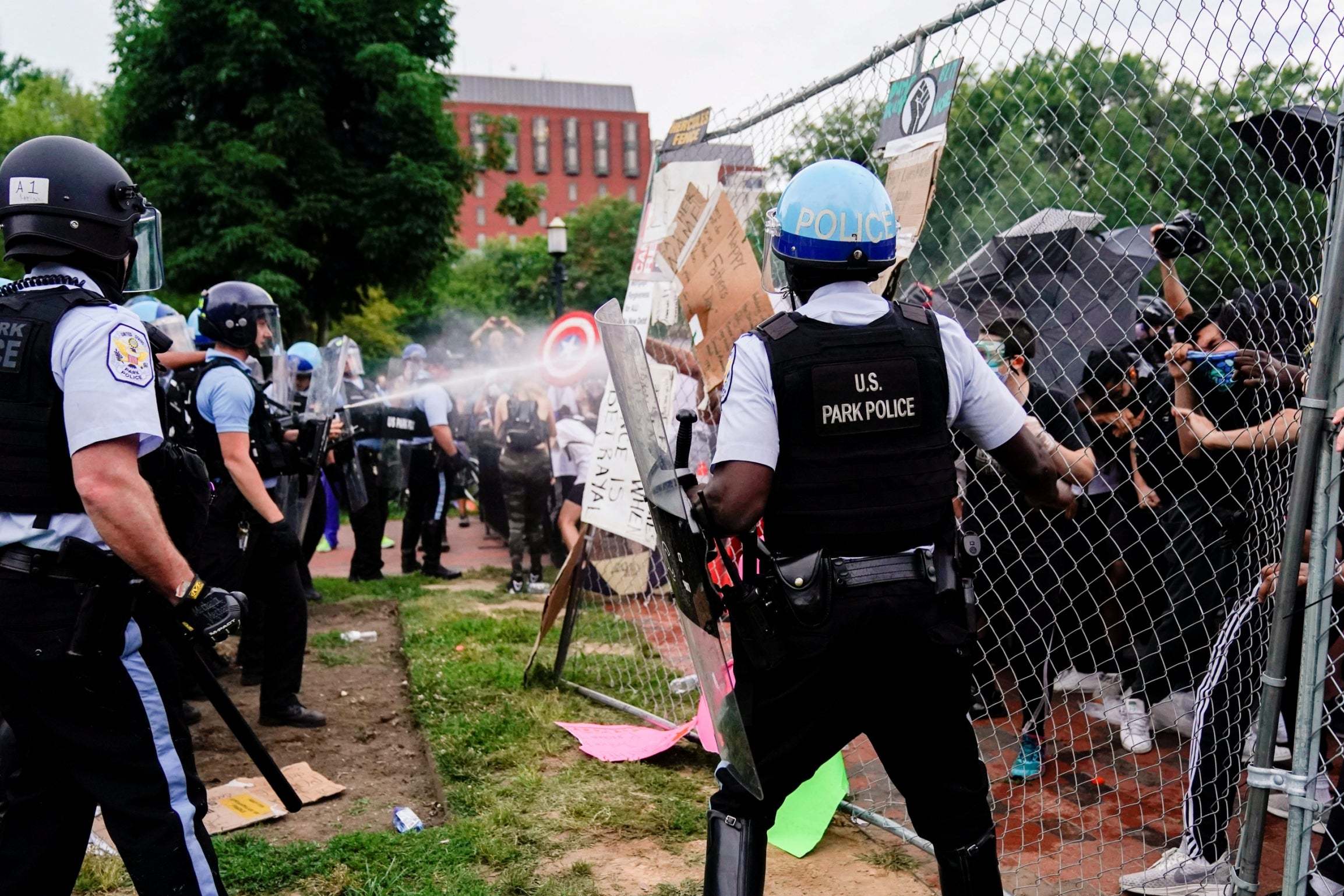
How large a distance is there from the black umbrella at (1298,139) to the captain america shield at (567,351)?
5571 mm

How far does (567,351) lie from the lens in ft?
28.5

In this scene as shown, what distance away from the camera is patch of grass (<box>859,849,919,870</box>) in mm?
3682

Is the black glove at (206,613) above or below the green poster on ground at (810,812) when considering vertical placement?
above

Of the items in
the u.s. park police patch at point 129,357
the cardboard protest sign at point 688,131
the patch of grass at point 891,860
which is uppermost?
the cardboard protest sign at point 688,131

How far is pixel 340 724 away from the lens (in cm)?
575

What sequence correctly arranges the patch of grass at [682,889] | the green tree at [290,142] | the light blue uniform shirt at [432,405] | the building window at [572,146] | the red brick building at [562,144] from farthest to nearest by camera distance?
the building window at [572,146] → the red brick building at [562,144] → the green tree at [290,142] → the light blue uniform shirt at [432,405] → the patch of grass at [682,889]

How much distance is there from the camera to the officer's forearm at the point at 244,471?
5.16 meters

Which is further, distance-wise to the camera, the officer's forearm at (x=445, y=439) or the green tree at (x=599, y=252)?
the green tree at (x=599, y=252)

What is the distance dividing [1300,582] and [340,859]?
3.24 m

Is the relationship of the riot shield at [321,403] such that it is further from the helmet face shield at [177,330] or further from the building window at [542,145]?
the building window at [542,145]

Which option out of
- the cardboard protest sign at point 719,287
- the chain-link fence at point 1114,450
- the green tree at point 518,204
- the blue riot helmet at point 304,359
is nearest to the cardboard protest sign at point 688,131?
the chain-link fence at point 1114,450

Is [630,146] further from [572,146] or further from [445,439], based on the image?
[445,439]

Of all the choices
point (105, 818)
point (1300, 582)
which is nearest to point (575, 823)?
point (105, 818)

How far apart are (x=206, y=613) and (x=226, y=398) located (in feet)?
8.53
